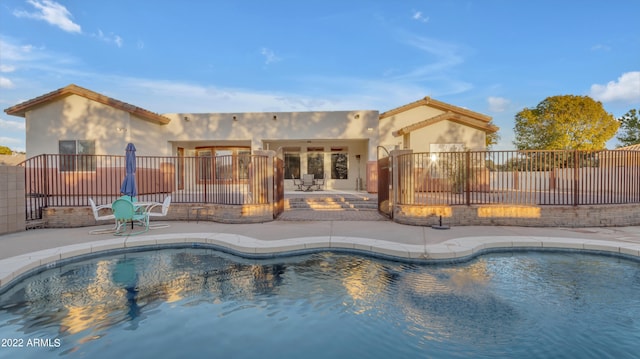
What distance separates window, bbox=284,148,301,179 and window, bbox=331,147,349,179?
2222mm

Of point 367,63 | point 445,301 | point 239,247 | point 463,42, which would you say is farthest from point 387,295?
point 367,63

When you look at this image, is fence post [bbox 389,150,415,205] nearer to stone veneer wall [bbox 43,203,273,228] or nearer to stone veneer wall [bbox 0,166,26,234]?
stone veneer wall [bbox 43,203,273,228]

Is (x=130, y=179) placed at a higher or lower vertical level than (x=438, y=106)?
lower

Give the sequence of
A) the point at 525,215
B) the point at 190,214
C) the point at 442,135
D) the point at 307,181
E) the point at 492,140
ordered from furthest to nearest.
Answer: the point at 492,140, the point at 307,181, the point at 442,135, the point at 190,214, the point at 525,215

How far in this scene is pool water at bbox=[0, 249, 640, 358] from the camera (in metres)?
3.25

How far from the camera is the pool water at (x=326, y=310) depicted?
325cm

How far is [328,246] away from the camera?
682 cm

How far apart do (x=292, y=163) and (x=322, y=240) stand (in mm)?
14108

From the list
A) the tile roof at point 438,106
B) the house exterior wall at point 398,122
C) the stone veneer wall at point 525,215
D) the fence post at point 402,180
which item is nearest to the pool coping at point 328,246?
the stone veneer wall at point 525,215

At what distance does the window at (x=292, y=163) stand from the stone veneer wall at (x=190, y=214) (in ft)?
35.4

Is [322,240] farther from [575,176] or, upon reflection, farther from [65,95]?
[65,95]

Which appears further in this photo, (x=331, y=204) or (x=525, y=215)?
(x=331, y=204)

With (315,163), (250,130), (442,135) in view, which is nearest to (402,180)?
(442,135)

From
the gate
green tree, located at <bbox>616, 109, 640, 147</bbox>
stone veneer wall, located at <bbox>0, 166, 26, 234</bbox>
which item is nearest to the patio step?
the gate
